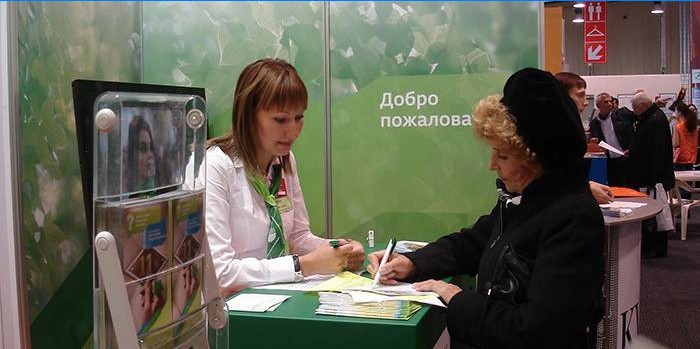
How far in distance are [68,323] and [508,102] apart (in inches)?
88.4

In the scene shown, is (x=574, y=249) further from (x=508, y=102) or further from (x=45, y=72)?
(x=45, y=72)

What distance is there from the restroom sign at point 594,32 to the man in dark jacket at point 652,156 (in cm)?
614

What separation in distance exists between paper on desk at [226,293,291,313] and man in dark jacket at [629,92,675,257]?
548cm

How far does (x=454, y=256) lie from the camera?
6.60 ft

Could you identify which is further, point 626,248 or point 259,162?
point 626,248

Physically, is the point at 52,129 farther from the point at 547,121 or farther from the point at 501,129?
the point at 547,121

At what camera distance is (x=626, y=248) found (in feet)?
12.0

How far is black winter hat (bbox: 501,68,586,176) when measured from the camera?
1521 millimetres

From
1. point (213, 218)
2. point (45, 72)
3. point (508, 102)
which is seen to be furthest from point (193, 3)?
point (508, 102)

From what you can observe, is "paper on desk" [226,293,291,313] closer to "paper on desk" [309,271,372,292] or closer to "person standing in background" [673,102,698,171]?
"paper on desk" [309,271,372,292]

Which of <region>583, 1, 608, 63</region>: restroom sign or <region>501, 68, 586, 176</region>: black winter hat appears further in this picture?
<region>583, 1, 608, 63</region>: restroom sign

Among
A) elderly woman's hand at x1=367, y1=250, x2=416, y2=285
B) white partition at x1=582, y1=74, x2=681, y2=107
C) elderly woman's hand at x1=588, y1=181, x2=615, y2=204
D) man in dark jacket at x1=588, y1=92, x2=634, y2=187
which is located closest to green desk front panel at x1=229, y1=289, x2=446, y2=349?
elderly woman's hand at x1=367, y1=250, x2=416, y2=285

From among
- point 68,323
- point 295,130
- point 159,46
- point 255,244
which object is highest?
point 159,46

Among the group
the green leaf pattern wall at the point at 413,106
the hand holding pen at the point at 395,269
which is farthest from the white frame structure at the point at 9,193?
the green leaf pattern wall at the point at 413,106
